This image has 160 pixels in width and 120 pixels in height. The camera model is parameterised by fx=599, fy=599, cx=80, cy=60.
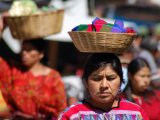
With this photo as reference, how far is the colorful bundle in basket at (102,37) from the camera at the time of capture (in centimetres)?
477

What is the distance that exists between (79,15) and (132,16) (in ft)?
11.8

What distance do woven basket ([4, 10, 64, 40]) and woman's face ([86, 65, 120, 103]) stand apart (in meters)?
2.11

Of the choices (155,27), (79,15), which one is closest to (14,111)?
(79,15)

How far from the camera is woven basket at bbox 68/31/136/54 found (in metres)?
4.77

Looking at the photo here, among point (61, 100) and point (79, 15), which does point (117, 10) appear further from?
point (61, 100)

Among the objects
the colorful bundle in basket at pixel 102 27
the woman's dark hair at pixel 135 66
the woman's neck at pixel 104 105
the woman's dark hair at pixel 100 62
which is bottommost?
the woman's dark hair at pixel 135 66

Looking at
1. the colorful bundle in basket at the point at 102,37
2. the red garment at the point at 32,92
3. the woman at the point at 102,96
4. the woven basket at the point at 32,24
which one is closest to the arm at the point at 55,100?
the red garment at the point at 32,92

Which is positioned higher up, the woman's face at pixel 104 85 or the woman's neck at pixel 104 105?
the woman's face at pixel 104 85

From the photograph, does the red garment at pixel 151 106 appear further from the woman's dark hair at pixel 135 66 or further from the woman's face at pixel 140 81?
the woman's dark hair at pixel 135 66

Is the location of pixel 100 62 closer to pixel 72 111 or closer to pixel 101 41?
pixel 101 41

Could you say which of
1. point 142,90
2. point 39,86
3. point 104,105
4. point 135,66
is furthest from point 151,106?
point 104,105

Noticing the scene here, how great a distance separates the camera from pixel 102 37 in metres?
4.77

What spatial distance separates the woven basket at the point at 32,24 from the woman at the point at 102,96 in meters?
1.99

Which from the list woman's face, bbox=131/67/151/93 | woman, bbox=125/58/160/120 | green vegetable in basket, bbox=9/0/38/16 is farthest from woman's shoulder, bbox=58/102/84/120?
green vegetable in basket, bbox=9/0/38/16
